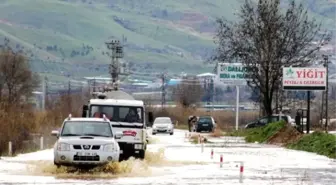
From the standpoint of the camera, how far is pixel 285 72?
205ft

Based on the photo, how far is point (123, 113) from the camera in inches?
1447

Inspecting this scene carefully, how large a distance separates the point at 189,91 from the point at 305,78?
329ft

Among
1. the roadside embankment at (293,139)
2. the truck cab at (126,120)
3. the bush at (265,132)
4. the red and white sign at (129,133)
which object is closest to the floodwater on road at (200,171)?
the truck cab at (126,120)

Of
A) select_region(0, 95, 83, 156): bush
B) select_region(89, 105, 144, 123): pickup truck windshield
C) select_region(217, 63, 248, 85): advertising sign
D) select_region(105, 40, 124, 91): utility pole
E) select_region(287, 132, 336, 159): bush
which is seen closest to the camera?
select_region(89, 105, 144, 123): pickup truck windshield

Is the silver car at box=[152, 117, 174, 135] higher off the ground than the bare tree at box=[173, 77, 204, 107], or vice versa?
the bare tree at box=[173, 77, 204, 107]

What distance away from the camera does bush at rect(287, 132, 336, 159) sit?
4493 centimetres

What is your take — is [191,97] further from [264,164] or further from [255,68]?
[264,164]

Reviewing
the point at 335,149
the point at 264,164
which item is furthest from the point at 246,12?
the point at 264,164

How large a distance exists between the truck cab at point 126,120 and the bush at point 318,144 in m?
10.4

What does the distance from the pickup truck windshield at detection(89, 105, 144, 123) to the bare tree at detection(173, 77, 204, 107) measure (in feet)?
373

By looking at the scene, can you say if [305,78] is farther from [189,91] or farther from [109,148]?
[189,91]

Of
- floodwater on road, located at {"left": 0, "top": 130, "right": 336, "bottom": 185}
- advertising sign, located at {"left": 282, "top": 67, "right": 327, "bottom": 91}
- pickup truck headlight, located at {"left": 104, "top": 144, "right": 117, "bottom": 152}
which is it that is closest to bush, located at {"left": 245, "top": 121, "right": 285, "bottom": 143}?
advertising sign, located at {"left": 282, "top": 67, "right": 327, "bottom": 91}

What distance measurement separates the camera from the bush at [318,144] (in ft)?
147

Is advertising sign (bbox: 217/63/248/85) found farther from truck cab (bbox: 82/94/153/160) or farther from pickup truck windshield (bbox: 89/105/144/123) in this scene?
pickup truck windshield (bbox: 89/105/144/123)
